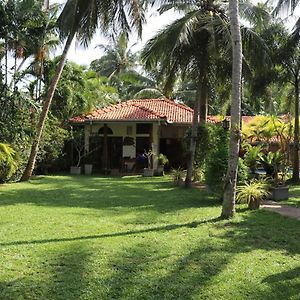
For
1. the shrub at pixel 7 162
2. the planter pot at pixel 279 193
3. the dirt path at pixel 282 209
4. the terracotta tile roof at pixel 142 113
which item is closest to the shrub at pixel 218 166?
the dirt path at pixel 282 209

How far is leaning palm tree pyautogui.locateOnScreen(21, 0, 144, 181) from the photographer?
1583 centimetres

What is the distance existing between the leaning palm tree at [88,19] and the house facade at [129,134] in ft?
20.6

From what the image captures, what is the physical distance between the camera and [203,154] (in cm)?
1788

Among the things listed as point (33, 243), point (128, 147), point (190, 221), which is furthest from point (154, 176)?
point (33, 243)

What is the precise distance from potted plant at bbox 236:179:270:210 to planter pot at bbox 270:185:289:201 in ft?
5.11

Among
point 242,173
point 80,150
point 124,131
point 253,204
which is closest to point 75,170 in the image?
point 80,150

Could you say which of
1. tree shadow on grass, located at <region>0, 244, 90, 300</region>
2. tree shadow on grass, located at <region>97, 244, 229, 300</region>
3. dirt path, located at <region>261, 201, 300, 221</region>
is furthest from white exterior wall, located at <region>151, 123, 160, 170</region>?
tree shadow on grass, located at <region>0, 244, 90, 300</region>

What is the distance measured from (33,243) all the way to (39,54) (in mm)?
14008

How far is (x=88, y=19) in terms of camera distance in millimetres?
16078

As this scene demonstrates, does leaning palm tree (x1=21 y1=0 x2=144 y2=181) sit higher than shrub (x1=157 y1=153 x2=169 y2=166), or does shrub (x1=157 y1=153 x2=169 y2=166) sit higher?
leaning palm tree (x1=21 y1=0 x2=144 y2=181)

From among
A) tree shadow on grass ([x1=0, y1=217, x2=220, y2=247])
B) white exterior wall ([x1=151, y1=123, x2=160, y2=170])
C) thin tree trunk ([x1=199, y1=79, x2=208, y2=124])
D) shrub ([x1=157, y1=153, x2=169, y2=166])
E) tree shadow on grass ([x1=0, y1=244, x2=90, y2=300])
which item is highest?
thin tree trunk ([x1=199, y1=79, x2=208, y2=124])

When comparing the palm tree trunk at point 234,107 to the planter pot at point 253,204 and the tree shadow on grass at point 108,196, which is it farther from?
the tree shadow on grass at point 108,196

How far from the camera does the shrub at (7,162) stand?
48.0ft

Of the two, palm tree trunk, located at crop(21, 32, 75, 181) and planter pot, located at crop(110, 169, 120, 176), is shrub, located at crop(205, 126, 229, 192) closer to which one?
palm tree trunk, located at crop(21, 32, 75, 181)
